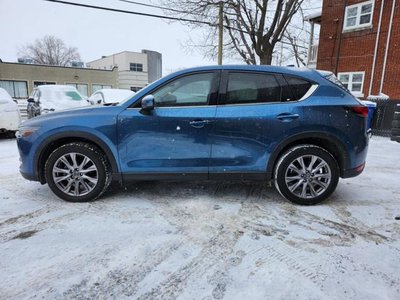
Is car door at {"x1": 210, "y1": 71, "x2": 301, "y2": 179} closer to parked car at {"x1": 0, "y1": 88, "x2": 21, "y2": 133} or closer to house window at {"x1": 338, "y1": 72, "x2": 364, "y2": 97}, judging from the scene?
parked car at {"x1": 0, "y1": 88, "x2": 21, "y2": 133}

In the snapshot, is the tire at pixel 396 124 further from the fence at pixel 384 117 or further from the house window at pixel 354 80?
the house window at pixel 354 80

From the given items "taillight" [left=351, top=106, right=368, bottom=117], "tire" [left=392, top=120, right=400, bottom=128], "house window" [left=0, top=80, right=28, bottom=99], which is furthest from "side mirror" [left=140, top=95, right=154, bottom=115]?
"house window" [left=0, top=80, right=28, bottom=99]

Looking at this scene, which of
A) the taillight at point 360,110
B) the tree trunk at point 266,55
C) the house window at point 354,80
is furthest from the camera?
the tree trunk at point 266,55

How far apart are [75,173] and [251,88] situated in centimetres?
238

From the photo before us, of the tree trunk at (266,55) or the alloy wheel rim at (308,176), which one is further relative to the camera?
the tree trunk at (266,55)

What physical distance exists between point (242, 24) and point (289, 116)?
58.3 feet

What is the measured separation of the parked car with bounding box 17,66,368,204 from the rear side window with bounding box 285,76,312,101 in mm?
12

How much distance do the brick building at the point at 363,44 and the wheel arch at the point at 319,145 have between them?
37.8 ft

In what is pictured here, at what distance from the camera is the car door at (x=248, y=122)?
346 centimetres

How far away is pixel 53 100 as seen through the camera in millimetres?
11102

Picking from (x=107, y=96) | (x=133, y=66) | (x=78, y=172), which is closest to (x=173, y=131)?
(x=78, y=172)

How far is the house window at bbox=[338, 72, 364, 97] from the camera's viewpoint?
14797 millimetres

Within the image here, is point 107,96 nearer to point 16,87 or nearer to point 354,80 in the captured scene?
point 354,80

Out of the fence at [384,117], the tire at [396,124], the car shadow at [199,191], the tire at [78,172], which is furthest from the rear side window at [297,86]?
the fence at [384,117]
